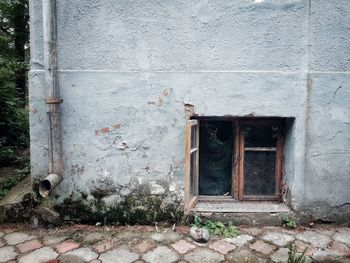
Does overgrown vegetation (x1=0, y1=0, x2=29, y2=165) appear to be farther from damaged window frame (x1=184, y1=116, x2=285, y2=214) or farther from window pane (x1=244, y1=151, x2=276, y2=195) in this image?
window pane (x1=244, y1=151, x2=276, y2=195)

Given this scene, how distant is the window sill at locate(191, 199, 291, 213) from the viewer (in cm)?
374

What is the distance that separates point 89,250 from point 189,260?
3.87 feet

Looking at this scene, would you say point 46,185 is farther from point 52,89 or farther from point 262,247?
point 262,247

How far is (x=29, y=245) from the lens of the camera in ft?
10.6

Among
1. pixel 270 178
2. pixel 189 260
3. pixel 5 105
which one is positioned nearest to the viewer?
pixel 189 260

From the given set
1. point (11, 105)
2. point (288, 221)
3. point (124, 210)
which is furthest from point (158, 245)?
point (11, 105)

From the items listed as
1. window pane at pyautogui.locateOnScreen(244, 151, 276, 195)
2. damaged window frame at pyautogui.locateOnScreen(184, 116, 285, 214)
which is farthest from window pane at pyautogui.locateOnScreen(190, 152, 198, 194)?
window pane at pyautogui.locateOnScreen(244, 151, 276, 195)

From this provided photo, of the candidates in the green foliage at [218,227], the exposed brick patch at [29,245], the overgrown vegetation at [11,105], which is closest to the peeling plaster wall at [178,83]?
the green foliage at [218,227]

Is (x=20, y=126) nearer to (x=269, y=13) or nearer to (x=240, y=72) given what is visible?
(x=240, y=72)

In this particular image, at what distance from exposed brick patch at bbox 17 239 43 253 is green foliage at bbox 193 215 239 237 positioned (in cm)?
200

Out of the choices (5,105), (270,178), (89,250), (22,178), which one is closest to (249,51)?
(270,178)

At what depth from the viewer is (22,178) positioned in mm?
4625

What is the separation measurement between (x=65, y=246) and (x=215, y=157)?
7.79ft

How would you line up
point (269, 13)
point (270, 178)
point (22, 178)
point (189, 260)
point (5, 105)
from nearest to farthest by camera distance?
point (189, 260) → point (269, 13) → point (270, 178) → point (22, 178) → point (5, 105)
